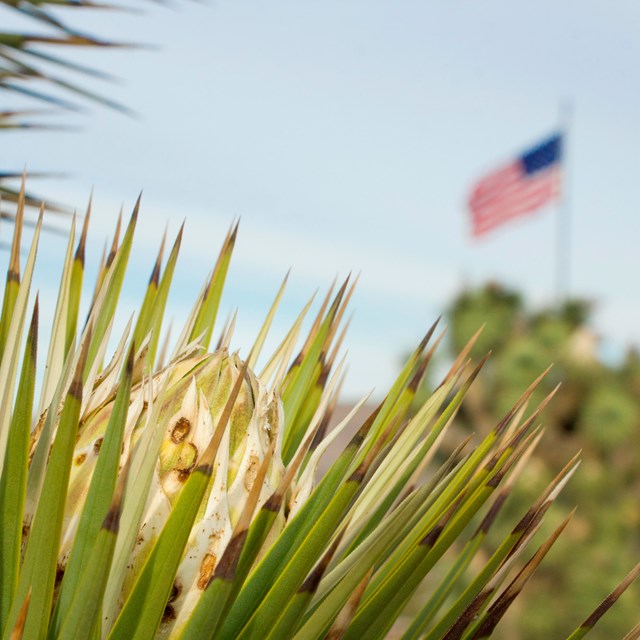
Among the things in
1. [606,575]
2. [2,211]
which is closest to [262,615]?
[2,211]

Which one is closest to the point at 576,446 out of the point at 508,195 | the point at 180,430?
the point at 508,195

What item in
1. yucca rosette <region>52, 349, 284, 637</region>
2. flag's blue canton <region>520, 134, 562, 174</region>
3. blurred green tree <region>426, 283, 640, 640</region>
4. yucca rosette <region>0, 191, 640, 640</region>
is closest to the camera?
yucca rosette <region>0, 191, 640, 640</region>

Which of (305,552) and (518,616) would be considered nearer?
(305,552)

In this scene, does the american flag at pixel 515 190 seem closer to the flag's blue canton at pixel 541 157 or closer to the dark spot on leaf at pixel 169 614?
the flag's blue canton at pixel 541 157

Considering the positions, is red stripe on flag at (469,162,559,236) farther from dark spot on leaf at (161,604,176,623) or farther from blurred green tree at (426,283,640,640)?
dark spot on leaf at (161,604,176,623)

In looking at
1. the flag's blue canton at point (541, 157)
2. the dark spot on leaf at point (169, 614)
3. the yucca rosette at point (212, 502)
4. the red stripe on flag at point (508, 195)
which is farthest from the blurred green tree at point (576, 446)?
the dark spot on leaf at point (169, 614)

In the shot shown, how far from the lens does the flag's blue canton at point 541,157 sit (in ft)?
62.1

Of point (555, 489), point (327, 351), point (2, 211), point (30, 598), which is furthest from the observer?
point (2, 211)

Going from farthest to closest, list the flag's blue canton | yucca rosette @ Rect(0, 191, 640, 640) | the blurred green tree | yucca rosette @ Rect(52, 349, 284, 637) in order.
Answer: the flag's blue canton → the blurred green tree → yucca rosette @ Rect(52, 349, 284, 637) → yucca rosette @ Rect(0, 191, 640, 640)

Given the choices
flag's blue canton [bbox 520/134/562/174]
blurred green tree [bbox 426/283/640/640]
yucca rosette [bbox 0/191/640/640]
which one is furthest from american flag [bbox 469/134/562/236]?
yucca rosette [bbox 0/191/640/640]

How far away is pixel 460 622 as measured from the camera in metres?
1.09

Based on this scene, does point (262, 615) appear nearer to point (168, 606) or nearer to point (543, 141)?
point (168, 606)

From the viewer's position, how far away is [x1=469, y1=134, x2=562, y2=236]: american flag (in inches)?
717

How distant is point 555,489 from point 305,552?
1.46 feet
